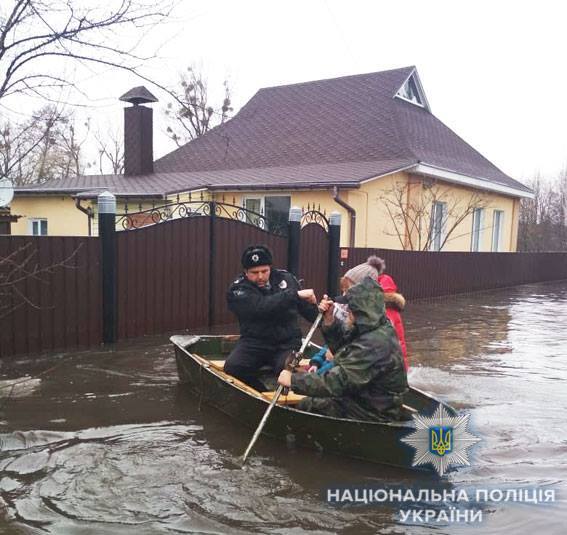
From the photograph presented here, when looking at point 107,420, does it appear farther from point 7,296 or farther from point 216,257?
point 216,257

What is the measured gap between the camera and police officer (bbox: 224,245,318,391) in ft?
17.6

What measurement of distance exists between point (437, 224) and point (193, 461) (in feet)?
50.0

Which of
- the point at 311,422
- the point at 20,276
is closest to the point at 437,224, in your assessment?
the point at 20,276

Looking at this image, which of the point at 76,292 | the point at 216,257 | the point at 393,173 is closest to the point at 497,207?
the point at 393,173

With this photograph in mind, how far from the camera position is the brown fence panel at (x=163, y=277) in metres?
8.44

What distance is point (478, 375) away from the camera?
740 cm

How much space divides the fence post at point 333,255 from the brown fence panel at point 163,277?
324cm

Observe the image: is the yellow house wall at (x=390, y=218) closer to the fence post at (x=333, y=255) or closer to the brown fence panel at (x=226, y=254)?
the fence post at (x=333, y=255)

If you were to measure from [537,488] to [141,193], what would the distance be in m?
13.8

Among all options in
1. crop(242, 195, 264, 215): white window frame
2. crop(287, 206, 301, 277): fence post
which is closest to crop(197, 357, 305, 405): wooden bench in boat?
crop(287, 206, 301, 277): fence post

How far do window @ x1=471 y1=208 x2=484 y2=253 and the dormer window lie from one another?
15.9ft

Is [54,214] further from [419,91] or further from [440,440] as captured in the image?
[440,440]

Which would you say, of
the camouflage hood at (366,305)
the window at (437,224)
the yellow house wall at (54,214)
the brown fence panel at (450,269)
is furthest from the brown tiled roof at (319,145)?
the camouflage hood at (366,305)

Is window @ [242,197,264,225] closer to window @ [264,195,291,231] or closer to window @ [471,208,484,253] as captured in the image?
window @ [264,195,291,231]
